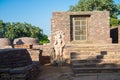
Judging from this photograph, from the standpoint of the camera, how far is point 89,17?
20.4 metres

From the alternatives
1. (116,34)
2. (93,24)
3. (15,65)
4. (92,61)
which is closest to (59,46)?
(92,61)

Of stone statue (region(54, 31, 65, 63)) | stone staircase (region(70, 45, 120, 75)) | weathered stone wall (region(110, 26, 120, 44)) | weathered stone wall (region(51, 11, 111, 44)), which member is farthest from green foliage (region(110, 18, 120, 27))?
stone statue (region(54, 31, 65, 63))

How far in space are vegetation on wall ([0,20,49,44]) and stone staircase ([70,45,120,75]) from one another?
31.6 meters

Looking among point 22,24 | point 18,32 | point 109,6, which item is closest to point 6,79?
point 109,6

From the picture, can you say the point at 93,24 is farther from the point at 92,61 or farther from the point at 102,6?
the point at 102,6

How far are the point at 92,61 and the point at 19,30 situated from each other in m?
36.1

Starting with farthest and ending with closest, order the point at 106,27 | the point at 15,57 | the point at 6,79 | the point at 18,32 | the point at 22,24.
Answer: the point at 22,24 < the point at 18,32 < the point at 106,27 < the point at 15,57 < the point at 6,79

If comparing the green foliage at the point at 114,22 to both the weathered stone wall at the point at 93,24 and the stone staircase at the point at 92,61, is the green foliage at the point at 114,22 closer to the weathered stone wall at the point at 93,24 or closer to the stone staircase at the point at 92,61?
the weathered stone wall at the point at 93,24

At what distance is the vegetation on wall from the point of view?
47097 mm

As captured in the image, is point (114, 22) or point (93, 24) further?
point (114, 22)

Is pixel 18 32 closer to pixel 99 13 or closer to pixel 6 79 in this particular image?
pixel 99 13

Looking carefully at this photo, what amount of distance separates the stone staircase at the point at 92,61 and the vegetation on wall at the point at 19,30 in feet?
104

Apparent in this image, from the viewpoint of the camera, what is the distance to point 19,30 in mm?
48281

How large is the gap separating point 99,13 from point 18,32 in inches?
1154
